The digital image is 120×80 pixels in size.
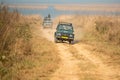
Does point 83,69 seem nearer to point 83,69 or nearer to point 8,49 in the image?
point 83,69

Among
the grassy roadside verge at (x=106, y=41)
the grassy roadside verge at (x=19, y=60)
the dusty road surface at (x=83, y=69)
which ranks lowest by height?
the grassy roadside verge at (x=106, y=41)

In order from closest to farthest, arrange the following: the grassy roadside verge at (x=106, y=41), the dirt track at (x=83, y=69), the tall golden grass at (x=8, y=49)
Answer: the tall golden grass at (x=8, y=49), the dirt track at (x=83, y=69), the grassy roadside verge at (x=106, y=41)

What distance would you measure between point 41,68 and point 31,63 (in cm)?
93

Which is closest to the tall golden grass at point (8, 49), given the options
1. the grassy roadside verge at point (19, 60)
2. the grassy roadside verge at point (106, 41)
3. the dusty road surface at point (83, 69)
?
the grassy roadside verge at point (19, 60)

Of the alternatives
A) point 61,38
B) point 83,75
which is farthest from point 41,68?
point 61,38

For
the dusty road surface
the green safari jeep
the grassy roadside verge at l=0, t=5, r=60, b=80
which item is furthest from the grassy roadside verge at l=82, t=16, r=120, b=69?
the grassy roadside verge at l=0, t=5, r=60, b=80

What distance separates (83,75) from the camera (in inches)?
606

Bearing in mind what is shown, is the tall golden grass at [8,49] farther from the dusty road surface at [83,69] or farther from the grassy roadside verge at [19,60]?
the dusty road surface at [83,69]

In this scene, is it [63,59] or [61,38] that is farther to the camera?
[61,38]

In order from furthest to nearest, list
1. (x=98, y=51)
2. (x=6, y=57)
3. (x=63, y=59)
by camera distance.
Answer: (x=98, y=51) < (x=63, y=59) < (x=6, y=57)

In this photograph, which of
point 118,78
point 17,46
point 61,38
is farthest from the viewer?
point 61,38

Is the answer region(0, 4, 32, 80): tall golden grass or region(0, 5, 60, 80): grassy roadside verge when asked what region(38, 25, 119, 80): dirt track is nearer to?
region(0, 5, 60, 80): grassy roadside verge

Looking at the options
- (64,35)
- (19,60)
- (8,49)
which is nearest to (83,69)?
(19,60)

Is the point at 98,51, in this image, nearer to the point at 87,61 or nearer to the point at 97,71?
the point at 87,61
